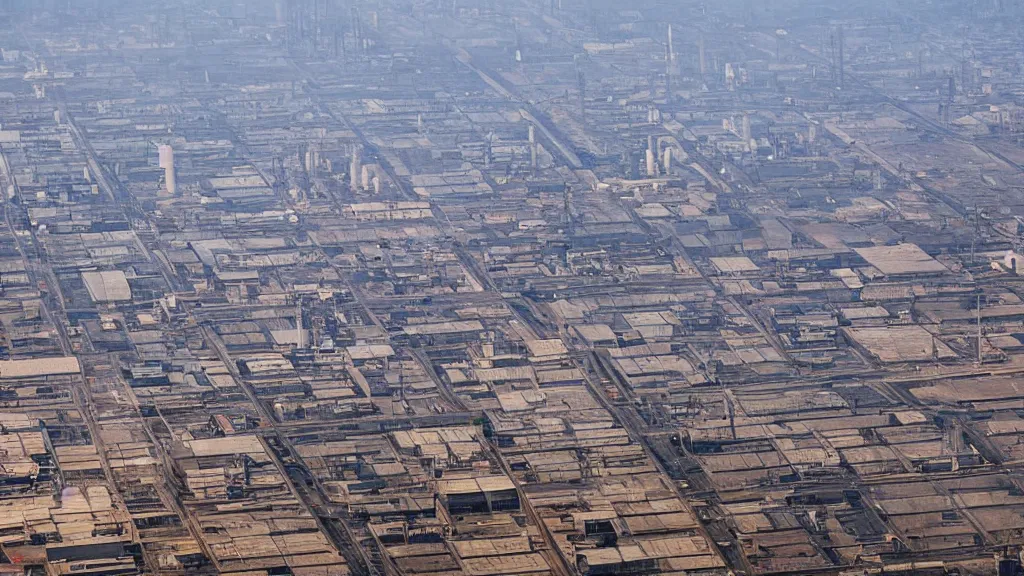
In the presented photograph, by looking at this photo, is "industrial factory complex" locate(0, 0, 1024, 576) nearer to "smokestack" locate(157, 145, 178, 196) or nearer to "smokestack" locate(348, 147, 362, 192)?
"smokestack" locate(157, 145, 178, 196)

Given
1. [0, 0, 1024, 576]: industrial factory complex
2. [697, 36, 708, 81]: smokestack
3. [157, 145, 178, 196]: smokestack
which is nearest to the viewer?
[0, 0, 1024, 576]: industrial factory complex

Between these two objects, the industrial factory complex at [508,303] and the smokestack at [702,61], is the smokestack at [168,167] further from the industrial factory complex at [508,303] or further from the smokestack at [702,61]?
the smokestack at [702,61]

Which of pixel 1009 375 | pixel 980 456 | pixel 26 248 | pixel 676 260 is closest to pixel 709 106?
pixel 676 260

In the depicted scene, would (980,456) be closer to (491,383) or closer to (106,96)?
(491,383)

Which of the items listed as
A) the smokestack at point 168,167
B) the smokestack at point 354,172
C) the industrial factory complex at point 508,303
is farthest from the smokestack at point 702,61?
the smokestack at point 168,167

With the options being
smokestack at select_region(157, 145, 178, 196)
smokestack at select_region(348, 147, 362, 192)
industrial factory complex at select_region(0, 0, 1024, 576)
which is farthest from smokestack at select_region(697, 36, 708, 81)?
smokestack at select_region(157, 145, 178, 196)

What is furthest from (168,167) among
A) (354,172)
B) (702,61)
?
(702,61)
